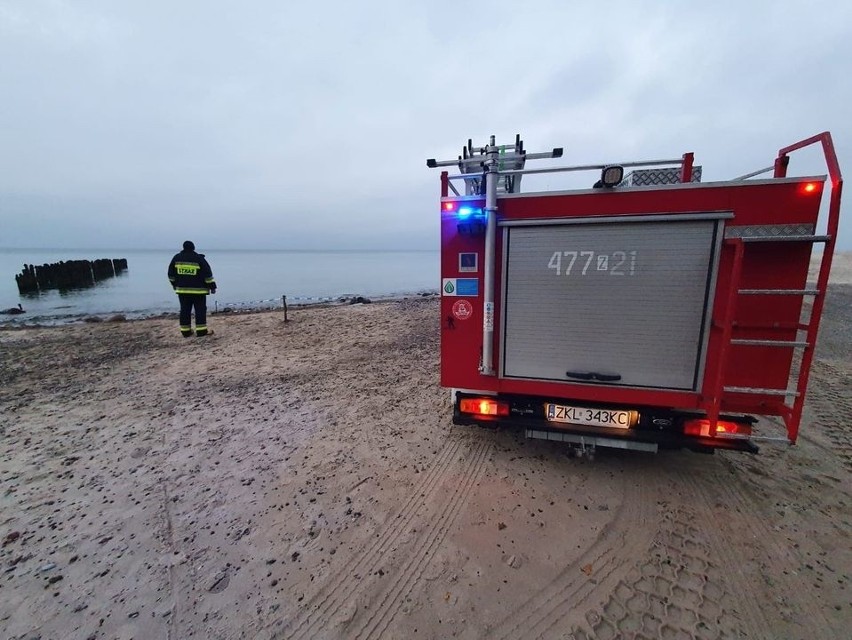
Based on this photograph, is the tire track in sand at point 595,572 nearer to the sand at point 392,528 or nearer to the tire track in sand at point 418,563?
the sand at point 392,528

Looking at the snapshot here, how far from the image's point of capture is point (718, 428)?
130 inches

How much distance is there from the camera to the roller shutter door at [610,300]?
314cm

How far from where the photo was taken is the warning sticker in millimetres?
3736

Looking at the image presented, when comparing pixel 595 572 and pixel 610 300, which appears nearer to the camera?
pixel 595 572

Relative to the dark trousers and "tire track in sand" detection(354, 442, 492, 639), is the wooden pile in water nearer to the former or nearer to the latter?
the dark trousers

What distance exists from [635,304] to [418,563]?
2948mm

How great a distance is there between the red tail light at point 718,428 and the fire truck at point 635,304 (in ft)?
0.04

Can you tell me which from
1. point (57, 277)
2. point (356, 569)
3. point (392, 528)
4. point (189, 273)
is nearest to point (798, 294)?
point (392, 528)

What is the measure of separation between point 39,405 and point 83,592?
482 cm

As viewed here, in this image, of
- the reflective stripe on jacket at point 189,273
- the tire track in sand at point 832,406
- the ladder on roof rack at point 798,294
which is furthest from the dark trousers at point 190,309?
the tire track in sand at point 832,406

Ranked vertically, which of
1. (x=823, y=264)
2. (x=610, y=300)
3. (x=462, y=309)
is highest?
(x=823, y=264)

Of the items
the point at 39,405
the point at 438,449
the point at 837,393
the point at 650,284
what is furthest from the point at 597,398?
the point at 39,405

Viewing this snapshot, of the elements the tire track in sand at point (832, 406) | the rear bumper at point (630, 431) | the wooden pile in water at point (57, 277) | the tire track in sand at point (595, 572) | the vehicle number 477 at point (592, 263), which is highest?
the vehicle number 477 at point (592, 263)

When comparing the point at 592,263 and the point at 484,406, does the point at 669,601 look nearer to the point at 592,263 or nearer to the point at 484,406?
the point at 484,406
